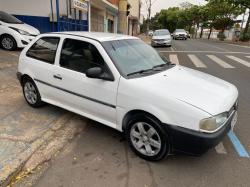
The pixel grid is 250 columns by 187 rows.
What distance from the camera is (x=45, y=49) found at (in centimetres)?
507

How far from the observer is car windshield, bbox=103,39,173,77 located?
408 cm

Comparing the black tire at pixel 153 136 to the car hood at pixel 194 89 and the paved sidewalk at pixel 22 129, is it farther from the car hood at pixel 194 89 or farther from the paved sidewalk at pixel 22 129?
the paved sidewalk at pixel 22 129

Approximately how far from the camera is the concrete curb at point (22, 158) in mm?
3284

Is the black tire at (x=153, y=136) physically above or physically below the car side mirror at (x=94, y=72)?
below

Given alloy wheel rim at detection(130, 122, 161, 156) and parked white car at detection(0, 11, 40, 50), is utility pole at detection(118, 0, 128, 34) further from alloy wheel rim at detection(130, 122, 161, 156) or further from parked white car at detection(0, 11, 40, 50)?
alloy wheel rim at detection(130, 122, 161, 156)

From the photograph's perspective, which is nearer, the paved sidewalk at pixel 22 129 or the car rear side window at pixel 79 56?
the paved sidewalk at pixel 22 129

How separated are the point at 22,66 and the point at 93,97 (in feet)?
6.91

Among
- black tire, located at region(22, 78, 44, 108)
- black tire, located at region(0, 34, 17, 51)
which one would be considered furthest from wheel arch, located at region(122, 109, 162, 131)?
black tire, located at region(0, 34, 17, 51)

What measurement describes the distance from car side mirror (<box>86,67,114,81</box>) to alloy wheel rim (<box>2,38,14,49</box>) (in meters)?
8.46

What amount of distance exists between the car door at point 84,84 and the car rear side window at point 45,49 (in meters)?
Answer: 0.24

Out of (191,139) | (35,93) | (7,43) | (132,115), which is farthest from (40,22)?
(191,139)

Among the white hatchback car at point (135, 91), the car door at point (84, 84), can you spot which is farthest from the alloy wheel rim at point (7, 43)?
the car door at point (84, 84)

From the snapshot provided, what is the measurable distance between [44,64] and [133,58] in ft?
5.54

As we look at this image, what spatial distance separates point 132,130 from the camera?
3857 millimetres
